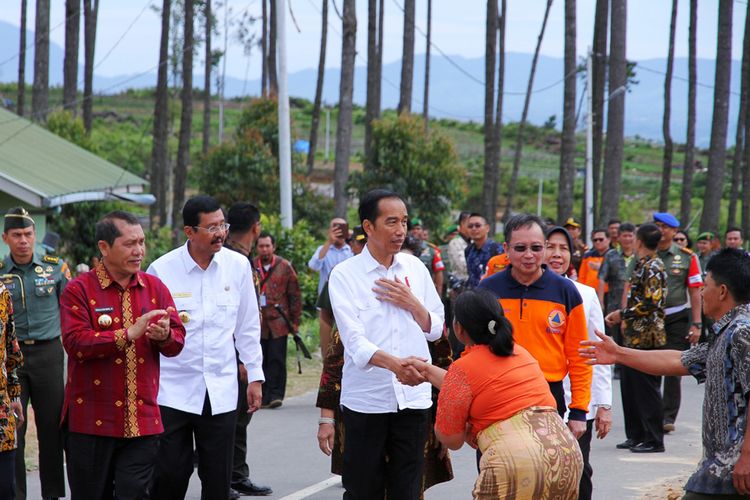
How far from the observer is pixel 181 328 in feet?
18.9

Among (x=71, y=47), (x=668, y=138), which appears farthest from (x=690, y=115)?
(x=71, y=47)

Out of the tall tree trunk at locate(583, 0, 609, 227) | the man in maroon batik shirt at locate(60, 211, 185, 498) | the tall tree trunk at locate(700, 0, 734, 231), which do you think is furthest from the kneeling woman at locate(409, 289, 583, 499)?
the tall tree trunk at locate(583, 0, 609, 227)

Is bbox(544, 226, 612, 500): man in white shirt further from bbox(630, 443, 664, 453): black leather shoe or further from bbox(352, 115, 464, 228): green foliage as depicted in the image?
bbox(352, 115, 464, 228): green foliage

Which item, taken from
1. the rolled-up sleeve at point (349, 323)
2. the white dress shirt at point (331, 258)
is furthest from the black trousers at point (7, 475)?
the white dress shirt at point (331, 258)

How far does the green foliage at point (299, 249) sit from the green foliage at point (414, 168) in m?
10.7

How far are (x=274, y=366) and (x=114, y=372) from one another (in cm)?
631

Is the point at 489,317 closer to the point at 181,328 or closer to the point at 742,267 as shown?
the point at 742,267

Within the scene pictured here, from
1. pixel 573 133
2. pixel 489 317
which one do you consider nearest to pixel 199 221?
→ pixel 489 317

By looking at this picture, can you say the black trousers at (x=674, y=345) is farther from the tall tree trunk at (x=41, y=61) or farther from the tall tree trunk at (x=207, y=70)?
the tall tree trunk at (x=207, y=70)

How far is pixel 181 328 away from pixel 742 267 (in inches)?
115

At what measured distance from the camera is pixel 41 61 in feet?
97.9

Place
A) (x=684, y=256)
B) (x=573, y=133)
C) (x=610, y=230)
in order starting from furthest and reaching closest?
(x=573, y=133), (x=610, y=230), (x=684, y=256)

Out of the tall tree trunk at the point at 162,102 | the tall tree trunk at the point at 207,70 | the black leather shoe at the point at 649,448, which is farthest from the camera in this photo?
the tall tree trunk at the point at 207,70

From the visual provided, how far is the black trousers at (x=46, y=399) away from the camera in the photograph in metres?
7.54
